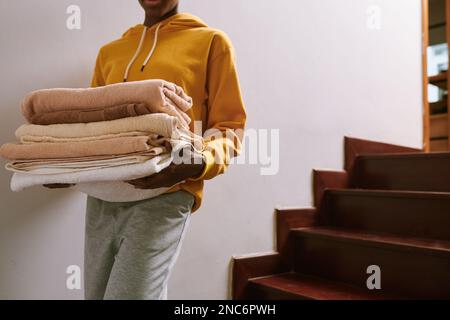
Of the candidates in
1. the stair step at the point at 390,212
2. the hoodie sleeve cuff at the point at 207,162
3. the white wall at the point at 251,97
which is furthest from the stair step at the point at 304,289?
the hoodie sleeve cuff at the point at 207,162

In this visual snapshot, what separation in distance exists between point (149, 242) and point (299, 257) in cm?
103

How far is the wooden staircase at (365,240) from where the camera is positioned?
4.13 feet

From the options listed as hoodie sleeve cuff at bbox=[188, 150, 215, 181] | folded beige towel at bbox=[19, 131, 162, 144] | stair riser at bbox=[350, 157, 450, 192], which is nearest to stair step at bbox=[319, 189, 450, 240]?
stair riser at bbox=[350, 157, 450, 192]

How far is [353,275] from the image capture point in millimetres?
1404

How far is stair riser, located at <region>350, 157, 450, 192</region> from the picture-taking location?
1679 mm

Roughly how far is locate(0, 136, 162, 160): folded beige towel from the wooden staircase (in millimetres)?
877

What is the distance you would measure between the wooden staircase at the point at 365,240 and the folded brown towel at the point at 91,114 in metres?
0.89

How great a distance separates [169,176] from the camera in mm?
646

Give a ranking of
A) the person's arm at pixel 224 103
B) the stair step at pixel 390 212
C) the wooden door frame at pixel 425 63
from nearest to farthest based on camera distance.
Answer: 1. the person's arm at pixel 224 103
2. the stair step at pixel 390 212
3. the wooden door frame at pixel 425 63

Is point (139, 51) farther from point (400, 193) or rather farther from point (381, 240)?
point (400, 193)

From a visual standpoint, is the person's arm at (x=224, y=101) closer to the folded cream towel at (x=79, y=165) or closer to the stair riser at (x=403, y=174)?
the folded cream towel at (x=79, y=165)

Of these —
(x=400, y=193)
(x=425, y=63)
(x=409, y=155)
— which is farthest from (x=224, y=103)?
(x=425, y=63)

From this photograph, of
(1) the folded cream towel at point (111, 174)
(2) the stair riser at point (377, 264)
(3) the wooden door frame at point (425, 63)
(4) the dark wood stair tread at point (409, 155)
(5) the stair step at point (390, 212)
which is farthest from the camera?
(3) the wooden door frame at point (425, 63)
